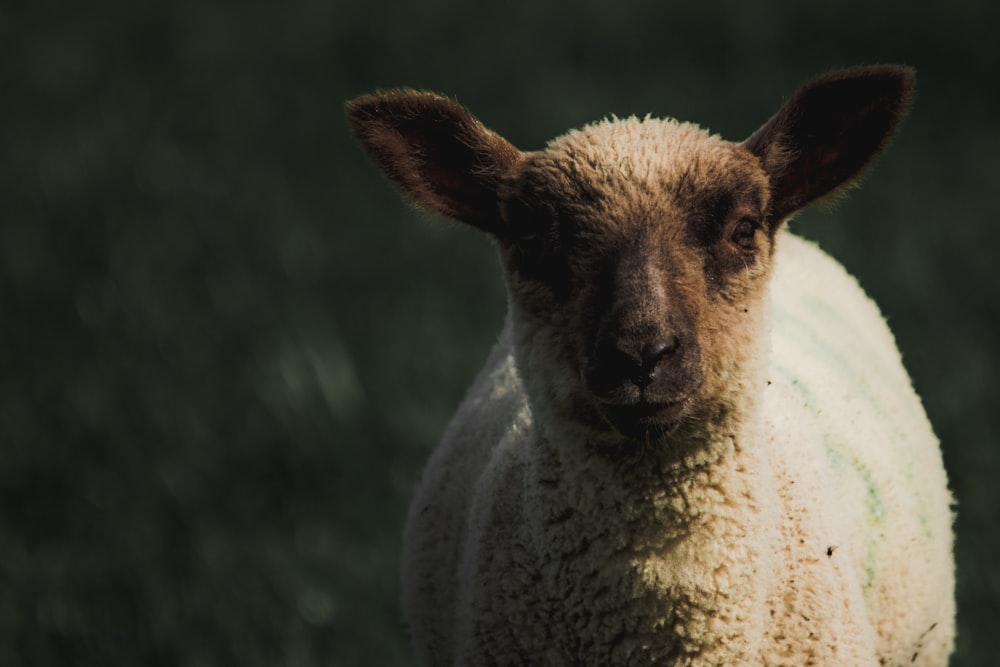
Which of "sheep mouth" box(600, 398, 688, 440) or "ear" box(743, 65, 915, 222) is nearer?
"sheep mouth" box(600, 398, 688, 440)

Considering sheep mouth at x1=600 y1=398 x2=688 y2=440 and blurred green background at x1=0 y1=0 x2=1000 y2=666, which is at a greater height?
sheep mouth at x1=600 y1=398 x2=688 y2=440

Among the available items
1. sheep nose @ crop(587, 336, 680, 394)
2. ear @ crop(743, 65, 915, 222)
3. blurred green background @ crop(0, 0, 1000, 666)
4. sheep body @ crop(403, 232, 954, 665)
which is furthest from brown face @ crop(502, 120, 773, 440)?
blurred green background @ crop(0, 0, 1000, 666)

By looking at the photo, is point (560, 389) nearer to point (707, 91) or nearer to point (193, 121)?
point (707, 91)

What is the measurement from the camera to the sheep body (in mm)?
2812

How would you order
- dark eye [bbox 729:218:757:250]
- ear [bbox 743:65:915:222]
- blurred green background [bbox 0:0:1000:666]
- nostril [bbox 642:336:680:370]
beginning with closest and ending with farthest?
nostril [bbox 642:336:680:370] < dark eye [bbox 729:218:757:250] < ear [bbox 743:65:915:222] < blurred green background [bbox 0:0:1000:666]

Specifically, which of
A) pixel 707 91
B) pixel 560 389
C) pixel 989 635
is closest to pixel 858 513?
pixel 560 389

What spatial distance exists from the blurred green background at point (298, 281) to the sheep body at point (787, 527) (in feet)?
2.32

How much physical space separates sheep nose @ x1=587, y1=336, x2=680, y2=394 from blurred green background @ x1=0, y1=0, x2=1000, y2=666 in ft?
2.66

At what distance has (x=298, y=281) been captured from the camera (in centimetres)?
773

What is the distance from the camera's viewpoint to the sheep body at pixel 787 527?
9.23 ft

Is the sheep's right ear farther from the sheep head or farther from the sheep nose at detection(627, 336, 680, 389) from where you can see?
the sheep nose at detection(627, 336, 680, 389)

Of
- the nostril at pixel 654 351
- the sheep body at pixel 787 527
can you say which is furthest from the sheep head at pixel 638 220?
the sheep body at pixel 787 527

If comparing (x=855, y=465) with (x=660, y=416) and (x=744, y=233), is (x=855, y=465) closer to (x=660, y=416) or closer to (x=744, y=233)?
(x=744, y=233)

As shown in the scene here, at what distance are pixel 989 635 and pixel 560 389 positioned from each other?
233cm
